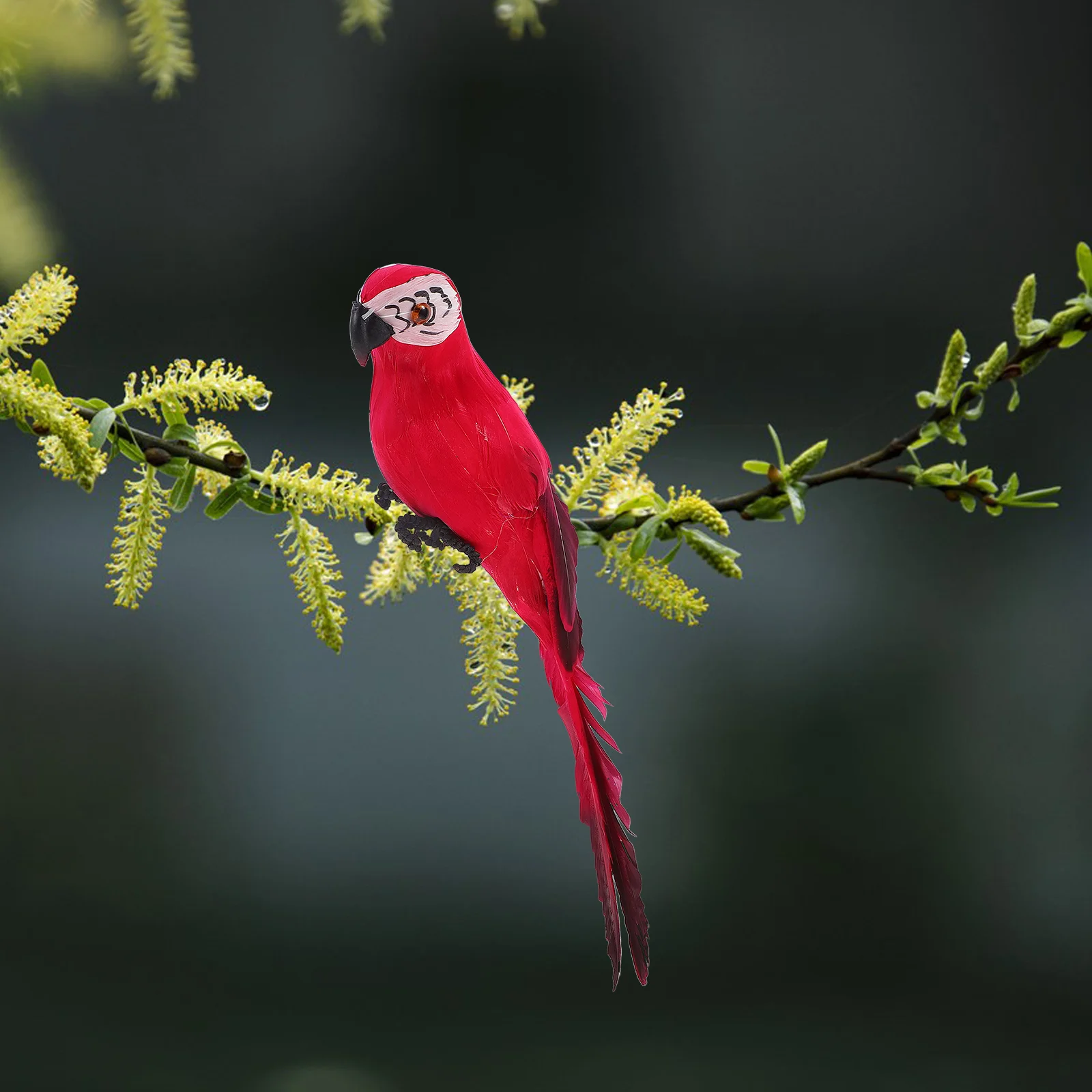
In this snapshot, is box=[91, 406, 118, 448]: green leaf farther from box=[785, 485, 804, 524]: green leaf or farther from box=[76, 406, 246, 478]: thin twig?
box=[785, 485, 804, 524]: green leaf

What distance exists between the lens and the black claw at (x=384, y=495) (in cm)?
44

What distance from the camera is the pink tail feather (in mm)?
421

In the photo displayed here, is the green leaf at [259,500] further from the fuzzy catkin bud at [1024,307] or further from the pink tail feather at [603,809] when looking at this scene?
the fuzzy catkin bud at [1024,307]

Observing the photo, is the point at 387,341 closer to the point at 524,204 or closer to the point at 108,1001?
the point at 524,204

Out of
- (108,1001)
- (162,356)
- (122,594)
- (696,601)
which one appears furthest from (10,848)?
(696,601)

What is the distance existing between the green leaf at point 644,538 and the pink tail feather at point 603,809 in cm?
8

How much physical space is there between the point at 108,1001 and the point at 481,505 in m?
0.71

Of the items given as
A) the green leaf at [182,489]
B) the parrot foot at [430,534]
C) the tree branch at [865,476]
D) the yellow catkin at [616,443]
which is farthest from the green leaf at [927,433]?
the green leaf at [182,489]

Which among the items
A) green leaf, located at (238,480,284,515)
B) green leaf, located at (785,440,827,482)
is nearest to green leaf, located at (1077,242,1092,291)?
green leaf, located at (785,440,827,482)

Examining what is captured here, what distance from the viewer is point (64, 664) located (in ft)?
2.92

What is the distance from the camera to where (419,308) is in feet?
1.27

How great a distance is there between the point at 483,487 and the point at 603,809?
142 millimetres

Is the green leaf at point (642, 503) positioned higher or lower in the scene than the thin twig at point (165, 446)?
lower

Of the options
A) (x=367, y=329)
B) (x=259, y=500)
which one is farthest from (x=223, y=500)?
(x=367, y=329)
